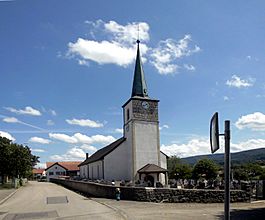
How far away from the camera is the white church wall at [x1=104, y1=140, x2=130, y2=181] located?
51.9 m

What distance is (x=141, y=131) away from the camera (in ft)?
166

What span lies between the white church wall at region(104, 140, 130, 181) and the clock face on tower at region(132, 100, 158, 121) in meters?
5.45

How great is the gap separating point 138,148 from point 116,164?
450 centimetres

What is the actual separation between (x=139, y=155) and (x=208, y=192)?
24955mm

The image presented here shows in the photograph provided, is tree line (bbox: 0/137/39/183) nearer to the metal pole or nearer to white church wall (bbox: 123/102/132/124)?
white church wall (bbox: 123/102/132/124)

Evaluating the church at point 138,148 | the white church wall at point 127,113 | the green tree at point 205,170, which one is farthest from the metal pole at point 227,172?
the green tree at point 205,170

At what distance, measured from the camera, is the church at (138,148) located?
4894 cm

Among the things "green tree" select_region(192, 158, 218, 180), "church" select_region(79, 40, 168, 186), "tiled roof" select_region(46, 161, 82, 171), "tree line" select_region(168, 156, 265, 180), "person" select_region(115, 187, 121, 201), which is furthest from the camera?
"tiled roof" select_region(46, 161, 82, 171)

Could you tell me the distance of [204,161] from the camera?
2574 inches

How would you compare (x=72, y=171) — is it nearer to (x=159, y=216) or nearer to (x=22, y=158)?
(x=22, y=158)

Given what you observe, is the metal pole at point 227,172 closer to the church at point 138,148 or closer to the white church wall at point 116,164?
the church at point 138,148

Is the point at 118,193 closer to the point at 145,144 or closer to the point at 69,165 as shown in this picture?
the point at 145,144

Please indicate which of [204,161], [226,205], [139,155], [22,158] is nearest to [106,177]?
[139,155]

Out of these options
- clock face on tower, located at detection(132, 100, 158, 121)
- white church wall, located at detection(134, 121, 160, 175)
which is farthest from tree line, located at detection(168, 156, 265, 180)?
clock face on tower, located at detection(132, 100, 158, 121)
